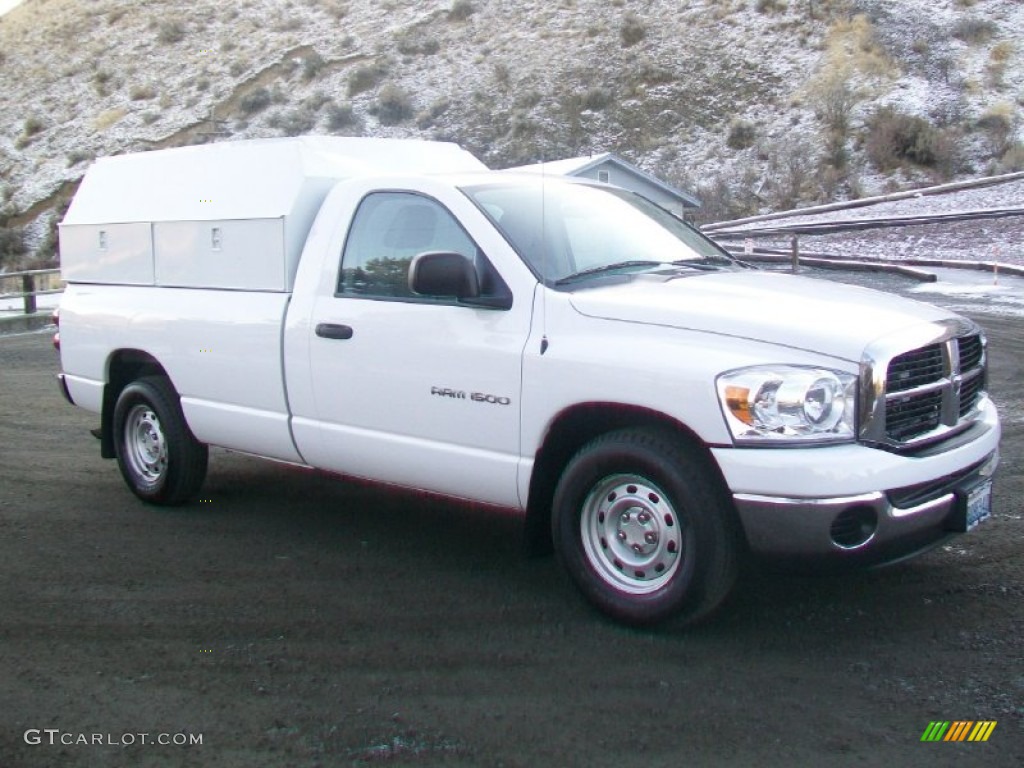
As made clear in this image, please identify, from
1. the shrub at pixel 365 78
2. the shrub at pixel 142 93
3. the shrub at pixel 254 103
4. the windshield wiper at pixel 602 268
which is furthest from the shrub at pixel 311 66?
the windshield wiper at pixel 602 268

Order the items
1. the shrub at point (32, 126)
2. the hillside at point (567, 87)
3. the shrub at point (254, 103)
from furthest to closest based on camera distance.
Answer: the shrub at point (32, 126) → the shrub at point (254, 103) → the hillside at point (567, 87)

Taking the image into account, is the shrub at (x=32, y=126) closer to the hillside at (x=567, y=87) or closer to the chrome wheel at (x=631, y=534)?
the hillside at (x=567, y=87)

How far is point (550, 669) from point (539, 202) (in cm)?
234

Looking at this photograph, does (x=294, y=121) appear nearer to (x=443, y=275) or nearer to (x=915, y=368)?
(x=443, y=275)

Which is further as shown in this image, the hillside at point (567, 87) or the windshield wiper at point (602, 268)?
the hillside at point (567, 87)

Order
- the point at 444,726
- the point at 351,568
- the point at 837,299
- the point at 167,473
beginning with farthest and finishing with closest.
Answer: the point at 167,473
the point at 351,568
the point at 837,299
the point at 444,726

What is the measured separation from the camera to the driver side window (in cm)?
555

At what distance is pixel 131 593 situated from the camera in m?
5.53

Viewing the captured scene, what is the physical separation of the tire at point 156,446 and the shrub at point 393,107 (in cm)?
4332

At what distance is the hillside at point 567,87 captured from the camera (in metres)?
39.6

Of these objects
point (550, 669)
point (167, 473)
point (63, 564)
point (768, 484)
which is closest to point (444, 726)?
point (550, 669)

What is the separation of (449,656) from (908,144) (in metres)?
37.1

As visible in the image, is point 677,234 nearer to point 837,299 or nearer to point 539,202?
point 539,202

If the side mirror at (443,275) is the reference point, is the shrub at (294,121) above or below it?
above
